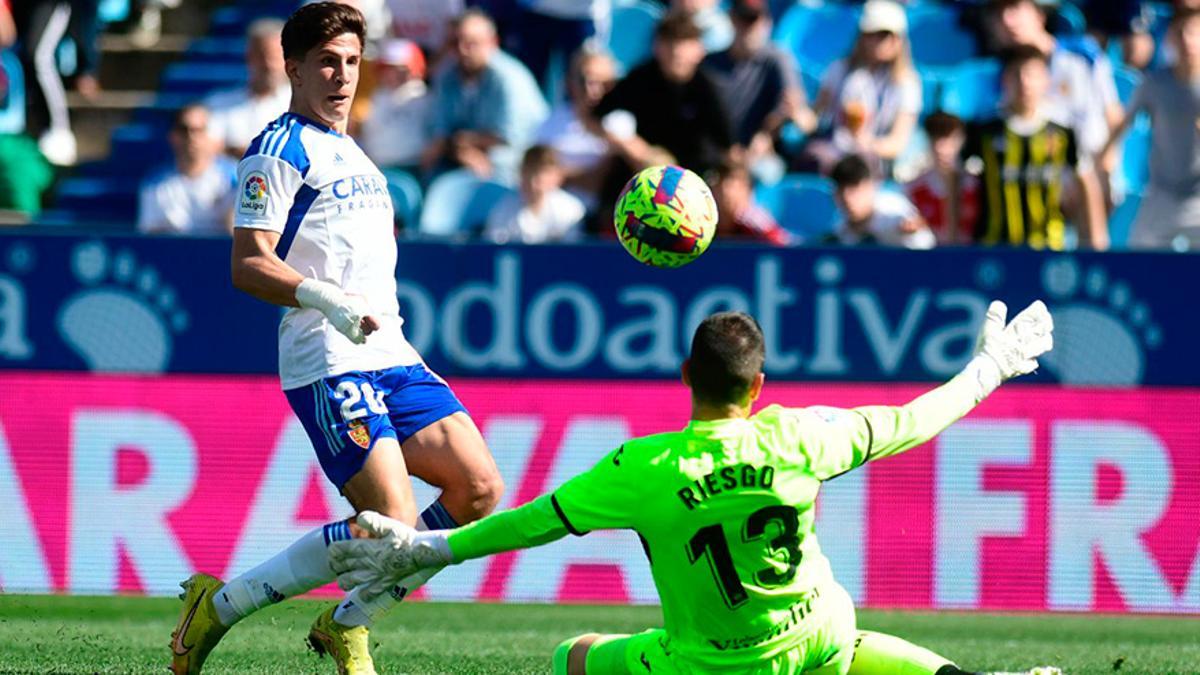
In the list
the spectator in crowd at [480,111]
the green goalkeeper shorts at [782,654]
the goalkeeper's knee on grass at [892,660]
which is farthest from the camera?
the spectator in crowd at [480,111]

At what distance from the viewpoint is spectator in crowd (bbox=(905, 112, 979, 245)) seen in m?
12.0

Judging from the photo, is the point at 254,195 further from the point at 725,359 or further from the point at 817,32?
the point at 817,32

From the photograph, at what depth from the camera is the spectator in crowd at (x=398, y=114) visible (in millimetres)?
13352

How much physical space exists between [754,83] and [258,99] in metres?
3.38

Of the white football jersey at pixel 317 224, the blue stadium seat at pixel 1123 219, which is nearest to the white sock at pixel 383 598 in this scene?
the white football jersey at pixel 317 224

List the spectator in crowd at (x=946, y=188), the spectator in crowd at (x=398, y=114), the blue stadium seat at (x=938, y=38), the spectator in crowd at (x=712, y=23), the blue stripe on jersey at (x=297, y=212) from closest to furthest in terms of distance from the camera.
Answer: the blue stripe on jersey at (x=297, y=212)
the spectator in crowd at (x=946, y=188)
the spectator in crowd at (x=398, y=114)
the spectator in crowd at (x=712, y=23)
the blue stadium seat at (x=938, y=38)

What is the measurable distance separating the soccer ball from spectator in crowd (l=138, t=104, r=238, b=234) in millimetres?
5695

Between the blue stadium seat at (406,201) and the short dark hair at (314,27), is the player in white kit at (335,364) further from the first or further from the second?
the blue stadium seat at (406,201)

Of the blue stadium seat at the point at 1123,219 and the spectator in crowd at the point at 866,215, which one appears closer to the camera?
the spectator in crowd at the point at 866,215

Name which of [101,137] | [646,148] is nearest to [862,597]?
[646,148]

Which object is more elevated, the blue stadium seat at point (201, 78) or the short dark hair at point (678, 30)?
the short dark hair at point (678, 30)

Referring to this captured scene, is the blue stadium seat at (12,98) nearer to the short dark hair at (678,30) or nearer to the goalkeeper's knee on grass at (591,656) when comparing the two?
the short dark hair at (678,30)

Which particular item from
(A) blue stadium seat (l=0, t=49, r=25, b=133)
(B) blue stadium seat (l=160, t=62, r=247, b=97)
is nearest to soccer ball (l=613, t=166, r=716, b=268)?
(B) blue stadium seat (l=160, t=62, r=247, b=97)

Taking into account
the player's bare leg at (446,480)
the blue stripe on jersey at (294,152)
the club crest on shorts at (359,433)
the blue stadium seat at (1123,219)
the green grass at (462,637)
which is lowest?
the green grass at (462,637)
